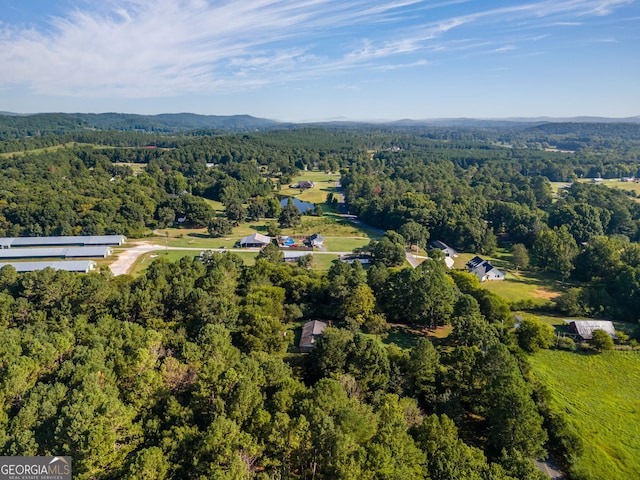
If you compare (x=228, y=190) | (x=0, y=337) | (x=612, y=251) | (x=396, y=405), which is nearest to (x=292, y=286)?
(x=396, y=405)

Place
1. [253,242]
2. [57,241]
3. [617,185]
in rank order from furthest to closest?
[617,185], [253,242], [57,241]

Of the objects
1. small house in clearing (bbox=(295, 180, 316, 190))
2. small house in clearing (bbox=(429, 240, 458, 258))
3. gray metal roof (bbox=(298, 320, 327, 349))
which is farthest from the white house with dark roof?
small house in clearing (bbox=(295, 180, 316, 190))

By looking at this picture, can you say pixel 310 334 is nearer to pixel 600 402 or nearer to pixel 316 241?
pixel 600 402

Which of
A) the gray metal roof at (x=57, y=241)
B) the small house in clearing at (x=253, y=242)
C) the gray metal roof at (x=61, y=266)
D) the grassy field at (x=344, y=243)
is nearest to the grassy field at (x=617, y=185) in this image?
the grassy field at (x=344, y=243)

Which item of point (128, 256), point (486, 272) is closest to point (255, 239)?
point (128, 256)

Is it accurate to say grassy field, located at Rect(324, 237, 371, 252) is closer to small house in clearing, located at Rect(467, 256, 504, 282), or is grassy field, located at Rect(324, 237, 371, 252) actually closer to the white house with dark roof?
the white house with dark roof

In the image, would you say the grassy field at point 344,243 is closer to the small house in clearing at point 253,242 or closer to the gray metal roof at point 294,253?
the gray metal roof at point 294,253

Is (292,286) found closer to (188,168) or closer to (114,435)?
(114,435)
